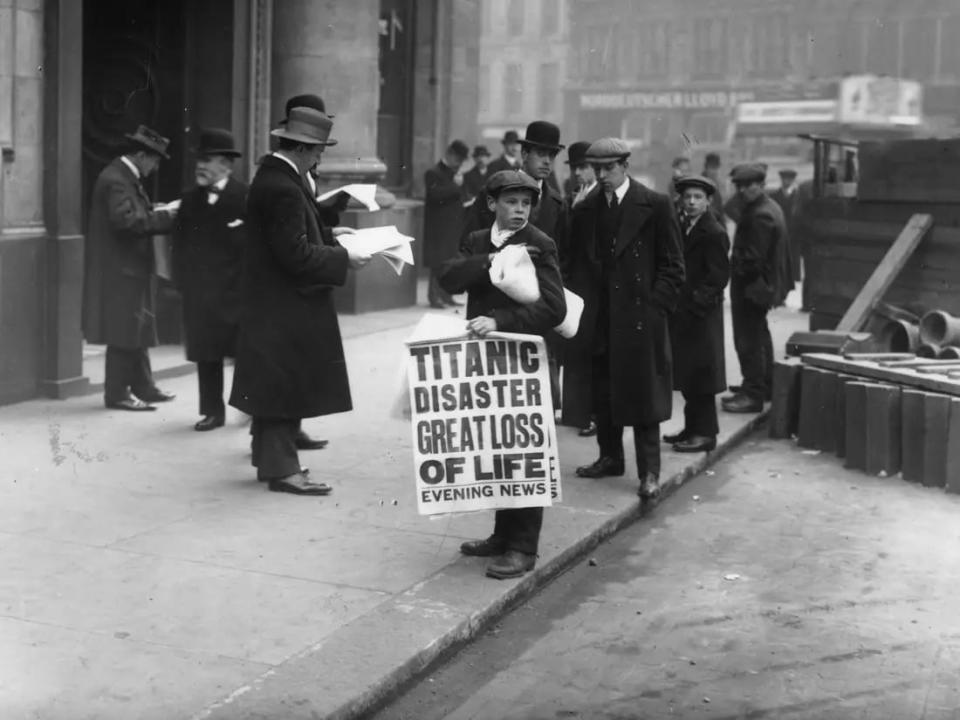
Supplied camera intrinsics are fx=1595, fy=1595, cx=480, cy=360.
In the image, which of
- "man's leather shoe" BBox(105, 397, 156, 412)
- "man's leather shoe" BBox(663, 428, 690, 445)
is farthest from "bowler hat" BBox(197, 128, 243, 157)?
"man's leather shoe" BBox(663, 428, 690, 445)

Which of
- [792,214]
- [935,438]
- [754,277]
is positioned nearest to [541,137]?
[754,277]

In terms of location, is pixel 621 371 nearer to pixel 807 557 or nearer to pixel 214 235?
pixel 807 557

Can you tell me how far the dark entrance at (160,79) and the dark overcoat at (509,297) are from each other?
23.1 ft

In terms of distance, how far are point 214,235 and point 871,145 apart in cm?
704

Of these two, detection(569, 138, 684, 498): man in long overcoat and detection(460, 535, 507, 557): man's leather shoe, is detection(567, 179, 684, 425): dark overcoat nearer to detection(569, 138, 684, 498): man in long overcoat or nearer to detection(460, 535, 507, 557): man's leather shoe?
detection(569, 138, 684, 498): man in long overcoat

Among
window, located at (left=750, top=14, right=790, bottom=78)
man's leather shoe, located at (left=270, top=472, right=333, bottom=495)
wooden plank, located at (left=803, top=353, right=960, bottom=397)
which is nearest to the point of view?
man's leather shoe, located at (left=270, top=472, right=333, bottom=495)

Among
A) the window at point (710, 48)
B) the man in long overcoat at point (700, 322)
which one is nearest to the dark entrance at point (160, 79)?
the man in long overcoat at point (700, 322)

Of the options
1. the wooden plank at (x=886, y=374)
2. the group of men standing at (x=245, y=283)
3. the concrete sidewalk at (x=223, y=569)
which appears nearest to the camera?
the concrete sidewalk at (x=223, y=569)

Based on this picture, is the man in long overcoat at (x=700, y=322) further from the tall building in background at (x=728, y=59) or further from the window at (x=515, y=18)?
the window at (x=515, y=18)

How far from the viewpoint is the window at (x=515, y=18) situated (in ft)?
231

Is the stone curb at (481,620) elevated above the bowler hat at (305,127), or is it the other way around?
the bowler hat at (305,127)

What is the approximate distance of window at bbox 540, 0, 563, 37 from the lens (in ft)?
223

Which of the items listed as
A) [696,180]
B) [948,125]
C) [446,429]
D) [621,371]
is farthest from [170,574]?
[948,125]

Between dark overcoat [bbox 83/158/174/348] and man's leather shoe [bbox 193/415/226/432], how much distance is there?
85cm
